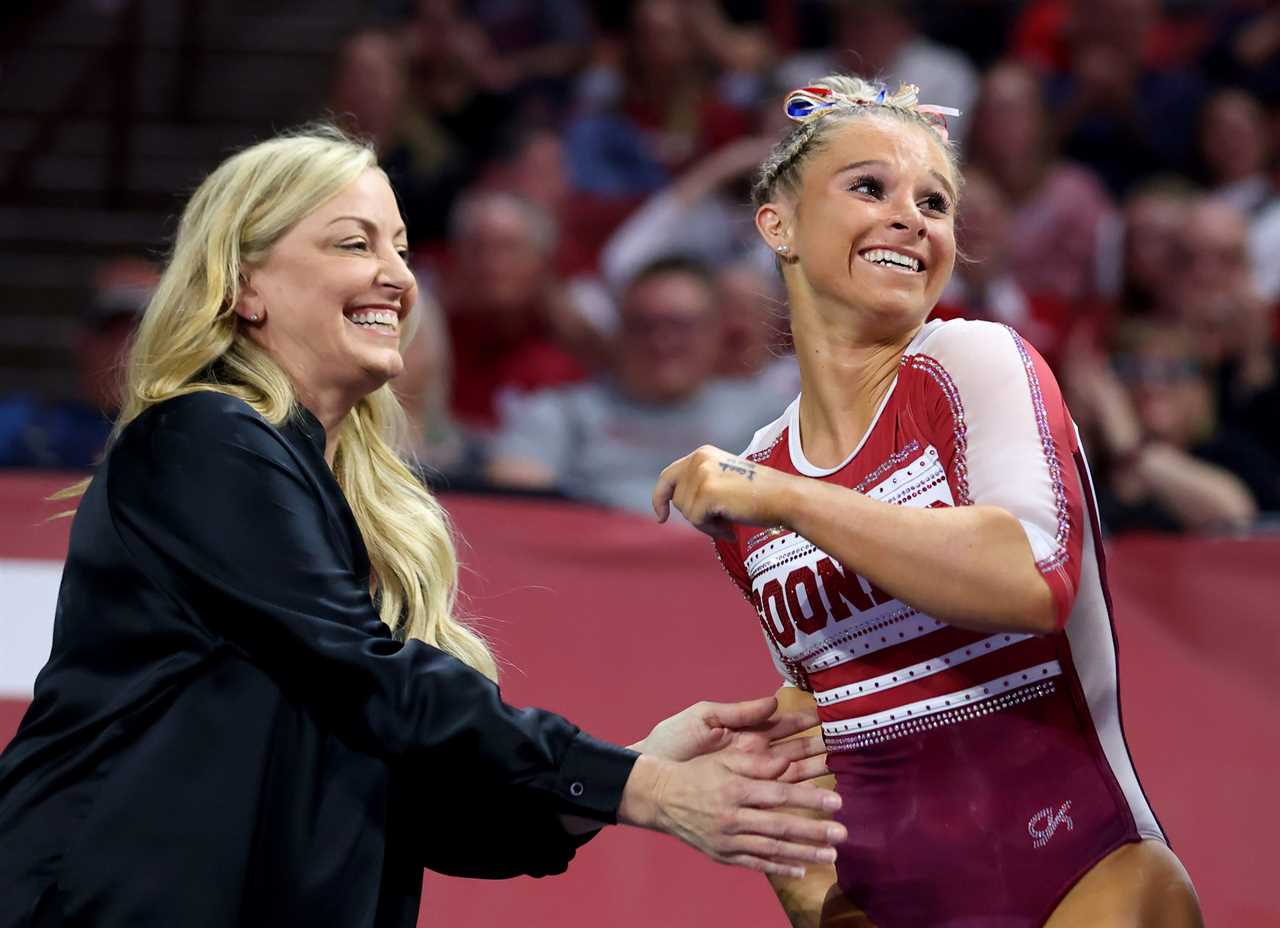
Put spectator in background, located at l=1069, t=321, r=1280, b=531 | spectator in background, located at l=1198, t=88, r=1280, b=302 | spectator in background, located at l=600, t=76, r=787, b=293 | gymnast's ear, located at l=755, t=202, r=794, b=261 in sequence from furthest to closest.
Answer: spectator in background, located at l=1198, t=88, r=1280, b=302 → spectator in background, located at l=600, t=76, r=787, b=293 → spectator in background, located at l=1069, t=321, r=1280, b=531 → gymnast's ear, located at l=755, t=202, r=794, b=261

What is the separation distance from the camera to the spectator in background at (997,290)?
5.66m

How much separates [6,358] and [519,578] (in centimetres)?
420

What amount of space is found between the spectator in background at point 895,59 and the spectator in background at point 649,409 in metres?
1.64

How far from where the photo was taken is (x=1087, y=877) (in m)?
2.00

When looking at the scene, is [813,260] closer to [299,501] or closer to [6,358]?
[299,501]

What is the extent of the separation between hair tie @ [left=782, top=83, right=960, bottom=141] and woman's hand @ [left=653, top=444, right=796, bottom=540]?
1.87ft

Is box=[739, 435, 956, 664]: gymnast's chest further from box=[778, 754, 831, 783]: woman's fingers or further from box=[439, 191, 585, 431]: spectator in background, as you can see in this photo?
box=[439, 191, 585, 431]: spectator in background

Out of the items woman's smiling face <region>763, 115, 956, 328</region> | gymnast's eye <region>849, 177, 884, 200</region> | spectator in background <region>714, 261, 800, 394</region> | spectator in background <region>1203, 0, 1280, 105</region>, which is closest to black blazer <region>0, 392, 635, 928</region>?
woman's smiling face <region>763, 115, 956, 328</region>

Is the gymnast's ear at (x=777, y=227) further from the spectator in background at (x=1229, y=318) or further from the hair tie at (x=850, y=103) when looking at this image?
the spectator in background at (x=1229, y=318)

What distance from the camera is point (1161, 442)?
4797 mm

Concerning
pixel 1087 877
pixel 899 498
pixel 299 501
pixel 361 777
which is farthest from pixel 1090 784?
pixel 299 501

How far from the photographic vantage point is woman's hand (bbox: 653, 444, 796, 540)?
1933mm

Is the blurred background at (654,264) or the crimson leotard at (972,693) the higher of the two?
the crimson leotard at (972,693)

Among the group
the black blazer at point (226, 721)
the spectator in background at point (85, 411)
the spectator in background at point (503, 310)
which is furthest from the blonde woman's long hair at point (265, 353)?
the spectator in background at point (503, 310)
